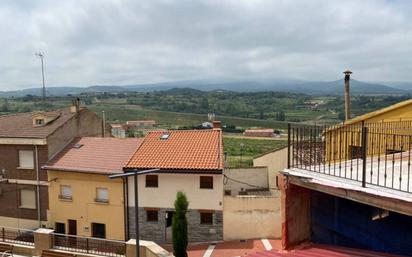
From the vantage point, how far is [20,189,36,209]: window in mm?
27906

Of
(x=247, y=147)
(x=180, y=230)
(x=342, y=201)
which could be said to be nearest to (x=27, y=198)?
(x=180, y=230)

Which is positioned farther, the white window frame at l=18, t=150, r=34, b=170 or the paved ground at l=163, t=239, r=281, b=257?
the white window frame at l=18, t=150, r=34, b=170

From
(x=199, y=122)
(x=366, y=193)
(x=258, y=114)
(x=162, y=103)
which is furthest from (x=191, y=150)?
(x=162, y=103)

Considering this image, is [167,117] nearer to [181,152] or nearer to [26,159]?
[26,159]

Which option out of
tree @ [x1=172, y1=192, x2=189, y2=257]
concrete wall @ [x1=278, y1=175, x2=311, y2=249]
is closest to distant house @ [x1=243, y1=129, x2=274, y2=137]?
tree @ [x1=172, y1=192, x2=189, y2=257]

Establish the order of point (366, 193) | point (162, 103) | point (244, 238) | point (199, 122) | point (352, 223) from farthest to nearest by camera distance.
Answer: point (162, 103), point (199, 122), point (244, 238), point (352, 223), point (366, 193)

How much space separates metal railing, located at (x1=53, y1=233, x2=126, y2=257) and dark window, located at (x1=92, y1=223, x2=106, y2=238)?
242 inches

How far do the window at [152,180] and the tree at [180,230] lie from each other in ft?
14.8

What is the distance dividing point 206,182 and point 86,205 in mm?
7610

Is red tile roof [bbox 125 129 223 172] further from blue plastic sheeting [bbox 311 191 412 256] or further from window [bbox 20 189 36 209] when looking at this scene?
blue plastic sheeting [bbox 311 191 412 256]

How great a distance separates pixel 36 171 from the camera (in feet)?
90.0

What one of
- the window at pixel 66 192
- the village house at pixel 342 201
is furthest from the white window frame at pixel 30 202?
the village house at pixel 342 201

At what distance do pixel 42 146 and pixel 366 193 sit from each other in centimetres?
2440

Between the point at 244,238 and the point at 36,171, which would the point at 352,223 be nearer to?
the point at 244,238
